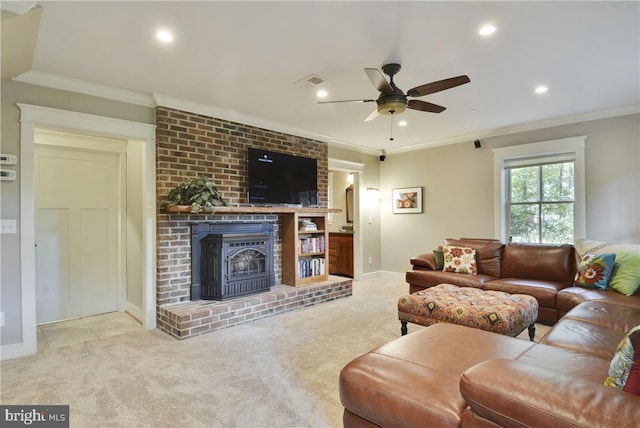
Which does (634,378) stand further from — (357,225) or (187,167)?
(357,225)

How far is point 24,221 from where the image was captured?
2.89 meters

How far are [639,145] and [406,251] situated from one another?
136 inches

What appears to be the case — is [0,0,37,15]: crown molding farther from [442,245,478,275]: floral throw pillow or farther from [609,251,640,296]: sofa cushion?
[609,251,640,296]: sofa cushion

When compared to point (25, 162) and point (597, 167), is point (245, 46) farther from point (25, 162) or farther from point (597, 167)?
point (597, 167)

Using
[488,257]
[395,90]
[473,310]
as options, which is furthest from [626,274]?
[395,90]

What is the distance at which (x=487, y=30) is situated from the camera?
233 cm

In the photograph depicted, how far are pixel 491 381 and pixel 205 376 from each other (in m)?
2.05

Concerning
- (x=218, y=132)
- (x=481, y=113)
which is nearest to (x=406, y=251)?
(x=481, y=113)

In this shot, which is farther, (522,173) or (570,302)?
(522,173)

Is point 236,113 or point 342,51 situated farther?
point 236,113

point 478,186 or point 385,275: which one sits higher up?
point 478,186

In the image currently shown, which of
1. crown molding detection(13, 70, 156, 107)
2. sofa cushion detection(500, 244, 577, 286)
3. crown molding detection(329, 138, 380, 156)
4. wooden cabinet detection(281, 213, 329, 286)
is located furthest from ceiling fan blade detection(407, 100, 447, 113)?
crown molding detection(13, 70, 156, 107)

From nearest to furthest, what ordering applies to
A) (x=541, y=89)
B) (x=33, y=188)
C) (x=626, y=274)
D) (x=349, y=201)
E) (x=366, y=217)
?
(x=33, y=188) < (x=626, y=274) < (x=541, y=89) < (x=366, y=217) < (x=349, y=201)

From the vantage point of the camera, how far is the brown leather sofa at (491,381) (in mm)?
954
